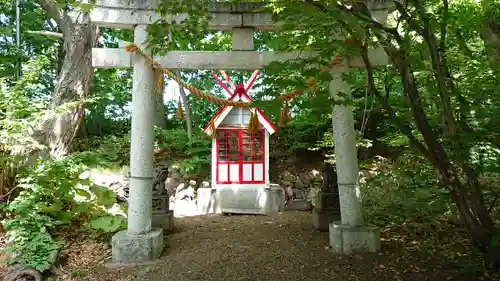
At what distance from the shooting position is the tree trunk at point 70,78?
21.3 ft

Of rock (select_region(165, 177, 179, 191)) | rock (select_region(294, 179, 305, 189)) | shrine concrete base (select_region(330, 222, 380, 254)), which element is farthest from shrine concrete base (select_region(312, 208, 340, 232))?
rock (select_region(165, 177, 179, 191))

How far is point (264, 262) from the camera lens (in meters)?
3.90

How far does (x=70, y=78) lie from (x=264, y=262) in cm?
525

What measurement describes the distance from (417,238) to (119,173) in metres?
7.26

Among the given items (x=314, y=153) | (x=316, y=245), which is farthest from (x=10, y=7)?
(x=316, y=245)

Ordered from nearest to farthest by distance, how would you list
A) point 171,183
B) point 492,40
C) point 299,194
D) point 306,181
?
point 492,40 → point 299,194 → point 171,183 → point 306,181

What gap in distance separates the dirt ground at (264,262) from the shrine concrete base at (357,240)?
94mm

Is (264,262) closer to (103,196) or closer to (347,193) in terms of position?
(347,193)

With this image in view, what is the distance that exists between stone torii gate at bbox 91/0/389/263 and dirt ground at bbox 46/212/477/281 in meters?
0.24

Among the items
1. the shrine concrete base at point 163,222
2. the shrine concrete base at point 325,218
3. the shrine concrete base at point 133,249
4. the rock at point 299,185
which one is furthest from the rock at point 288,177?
the shrine concrete base at point 133,249

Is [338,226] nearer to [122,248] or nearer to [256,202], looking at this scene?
[122,248]

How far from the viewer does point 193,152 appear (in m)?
9.95

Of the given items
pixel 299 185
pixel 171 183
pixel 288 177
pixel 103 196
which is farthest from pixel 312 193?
pixel 103 196

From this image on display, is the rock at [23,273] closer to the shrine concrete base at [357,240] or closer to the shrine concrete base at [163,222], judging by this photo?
the shrine concrete base at [163,222]
